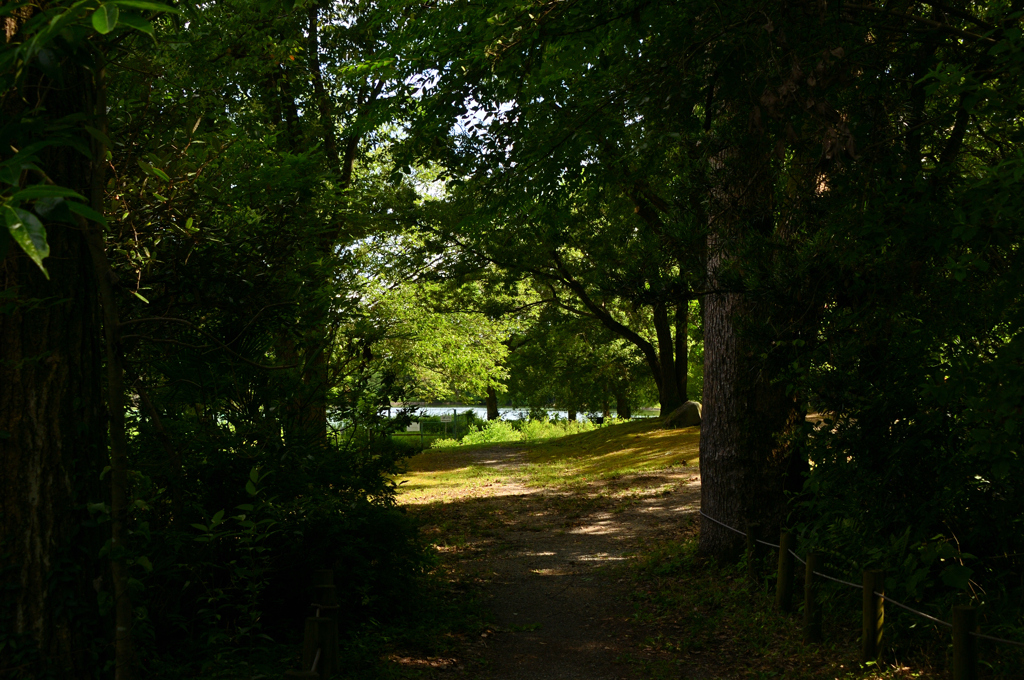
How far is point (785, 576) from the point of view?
302 inches

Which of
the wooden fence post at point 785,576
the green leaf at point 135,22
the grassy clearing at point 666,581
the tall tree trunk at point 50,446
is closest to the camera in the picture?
the green leaf at point 135,22

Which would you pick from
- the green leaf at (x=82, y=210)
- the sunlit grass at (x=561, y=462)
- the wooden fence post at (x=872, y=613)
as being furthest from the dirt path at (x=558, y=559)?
the green leaf at (x=82, y=210)

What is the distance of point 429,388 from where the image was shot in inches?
1195

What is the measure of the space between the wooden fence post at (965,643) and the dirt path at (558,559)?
292 centimetres

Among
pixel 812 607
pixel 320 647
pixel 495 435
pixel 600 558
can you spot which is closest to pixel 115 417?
pixel 320 647

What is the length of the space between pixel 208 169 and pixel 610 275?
11.4 feet

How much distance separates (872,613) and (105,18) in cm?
627

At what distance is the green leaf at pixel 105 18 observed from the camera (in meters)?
1.90

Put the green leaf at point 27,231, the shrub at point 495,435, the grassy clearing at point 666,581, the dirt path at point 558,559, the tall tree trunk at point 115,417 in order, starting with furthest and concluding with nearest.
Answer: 1. the shrub at point 495,435
2. the dirt path at point 558,559
3. the grassy clearing at point 666,581
4. the tall tree trunk at point 115,417
5. the green leaf at point 27,231

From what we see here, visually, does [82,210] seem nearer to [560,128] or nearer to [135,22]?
[135,22]

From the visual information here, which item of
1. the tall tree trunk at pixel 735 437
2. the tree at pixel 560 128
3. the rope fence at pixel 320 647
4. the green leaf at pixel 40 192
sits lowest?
the rope fence at pixel 320 647

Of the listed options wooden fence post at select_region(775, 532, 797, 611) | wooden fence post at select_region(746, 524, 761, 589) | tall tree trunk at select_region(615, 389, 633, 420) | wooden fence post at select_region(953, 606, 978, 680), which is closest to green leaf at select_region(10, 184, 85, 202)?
wooden fence post at select_region(953, 606, 978, 680)

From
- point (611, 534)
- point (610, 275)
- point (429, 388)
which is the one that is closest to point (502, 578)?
point (611, 534)

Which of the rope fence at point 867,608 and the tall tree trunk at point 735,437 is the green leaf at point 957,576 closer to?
the rope fence at point 867,608
